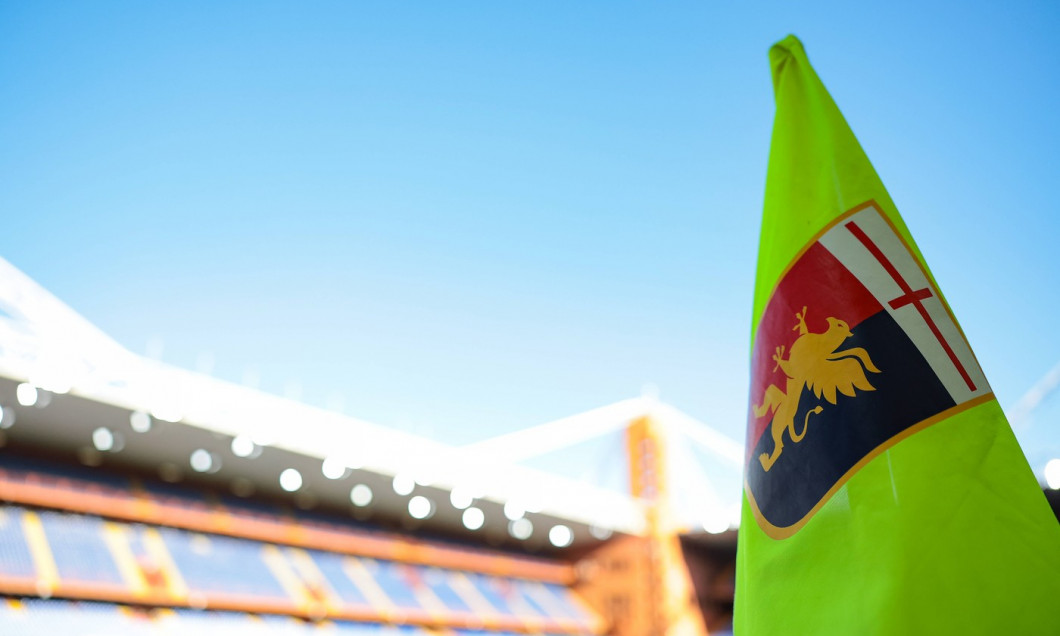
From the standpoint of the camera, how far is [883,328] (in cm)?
102

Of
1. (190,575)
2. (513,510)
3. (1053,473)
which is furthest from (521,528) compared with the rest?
(1053,473)

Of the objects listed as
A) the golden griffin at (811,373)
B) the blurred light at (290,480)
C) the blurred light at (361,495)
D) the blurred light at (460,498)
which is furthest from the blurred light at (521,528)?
the golden griffin at (811,373)

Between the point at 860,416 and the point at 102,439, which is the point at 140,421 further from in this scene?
the point at 860,416

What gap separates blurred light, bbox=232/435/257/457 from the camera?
25.8 feet

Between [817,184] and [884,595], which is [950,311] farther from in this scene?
[884,595]

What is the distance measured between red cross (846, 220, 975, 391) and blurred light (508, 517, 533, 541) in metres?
10.1

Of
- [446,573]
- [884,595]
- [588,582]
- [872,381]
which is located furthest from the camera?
[588,582]

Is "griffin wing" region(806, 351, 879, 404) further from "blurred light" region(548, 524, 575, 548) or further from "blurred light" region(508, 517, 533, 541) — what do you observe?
"blurred light" region(548, 524, 575, 548)

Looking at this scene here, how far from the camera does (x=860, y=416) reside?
39.0 inches

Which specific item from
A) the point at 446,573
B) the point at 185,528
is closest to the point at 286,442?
the point at 185,528

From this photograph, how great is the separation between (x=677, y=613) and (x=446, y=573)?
12.0 ft

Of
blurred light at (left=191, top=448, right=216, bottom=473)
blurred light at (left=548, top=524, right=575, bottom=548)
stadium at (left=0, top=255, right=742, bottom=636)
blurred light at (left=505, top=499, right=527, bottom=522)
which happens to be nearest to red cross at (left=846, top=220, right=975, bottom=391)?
stadium at (left=0, top=255, right=742, bottom=636)

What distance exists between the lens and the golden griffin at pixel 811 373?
40.1 inches

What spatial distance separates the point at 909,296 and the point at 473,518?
1021cm
